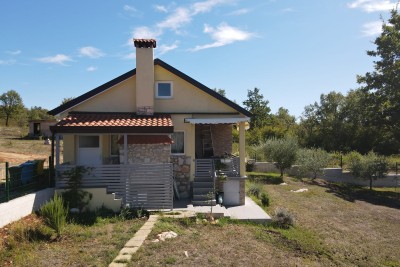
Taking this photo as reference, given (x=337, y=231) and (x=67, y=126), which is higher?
(x=67, y=126)

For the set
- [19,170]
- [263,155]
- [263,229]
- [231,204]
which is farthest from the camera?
[263,155]

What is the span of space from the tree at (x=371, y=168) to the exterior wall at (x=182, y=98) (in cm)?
1728

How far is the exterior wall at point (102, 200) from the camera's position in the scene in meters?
14.9

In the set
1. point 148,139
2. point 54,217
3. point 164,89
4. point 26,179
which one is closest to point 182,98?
point 164,89

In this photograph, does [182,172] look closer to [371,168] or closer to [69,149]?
[69,149]

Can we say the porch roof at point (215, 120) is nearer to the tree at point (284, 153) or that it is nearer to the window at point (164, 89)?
the window at point (164, 89)

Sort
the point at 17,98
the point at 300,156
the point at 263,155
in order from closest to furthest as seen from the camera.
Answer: the point at 300,156
the point at 263,155
the point at 17,98

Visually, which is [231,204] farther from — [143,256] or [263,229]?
[143,256]

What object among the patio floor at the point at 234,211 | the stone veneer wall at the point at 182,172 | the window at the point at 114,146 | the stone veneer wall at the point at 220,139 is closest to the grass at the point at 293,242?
the patio floor at the point at 234,211

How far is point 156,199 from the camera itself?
15531mm

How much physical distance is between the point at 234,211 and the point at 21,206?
375 inches

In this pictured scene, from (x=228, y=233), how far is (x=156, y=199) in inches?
173

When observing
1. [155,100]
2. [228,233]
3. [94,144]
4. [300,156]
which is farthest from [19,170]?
[300,156]

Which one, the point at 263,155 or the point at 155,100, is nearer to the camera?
the point at 155,100
